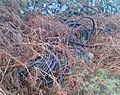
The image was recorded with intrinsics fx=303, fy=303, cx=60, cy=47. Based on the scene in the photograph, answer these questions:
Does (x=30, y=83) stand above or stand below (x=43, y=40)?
below

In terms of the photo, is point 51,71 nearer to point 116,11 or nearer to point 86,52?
point 86,52

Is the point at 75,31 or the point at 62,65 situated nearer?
the point at 62,65

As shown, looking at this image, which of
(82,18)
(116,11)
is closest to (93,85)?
(82,18)

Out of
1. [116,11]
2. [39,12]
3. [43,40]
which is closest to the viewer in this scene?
[43,40]

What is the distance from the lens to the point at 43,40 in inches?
98.7

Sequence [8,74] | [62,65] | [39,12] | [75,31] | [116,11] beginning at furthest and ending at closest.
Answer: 1. [116,11]
2. [39,12]
3. [75,31]
4. [62,65]
5. [8,74]

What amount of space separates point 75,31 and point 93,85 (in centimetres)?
76

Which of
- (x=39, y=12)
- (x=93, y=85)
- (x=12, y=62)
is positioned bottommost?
(x=93, y=85)

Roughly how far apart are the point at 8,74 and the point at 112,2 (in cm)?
203

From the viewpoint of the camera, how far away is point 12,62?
6.93 ft

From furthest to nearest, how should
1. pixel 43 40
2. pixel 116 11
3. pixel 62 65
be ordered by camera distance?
pixel 116 11 < pixel 43 40 < pixel 62 65

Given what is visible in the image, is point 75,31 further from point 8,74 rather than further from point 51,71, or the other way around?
point 8,74

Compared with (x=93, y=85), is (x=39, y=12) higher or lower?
higher

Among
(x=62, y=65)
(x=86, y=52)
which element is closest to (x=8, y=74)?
(x=62, y=65)
